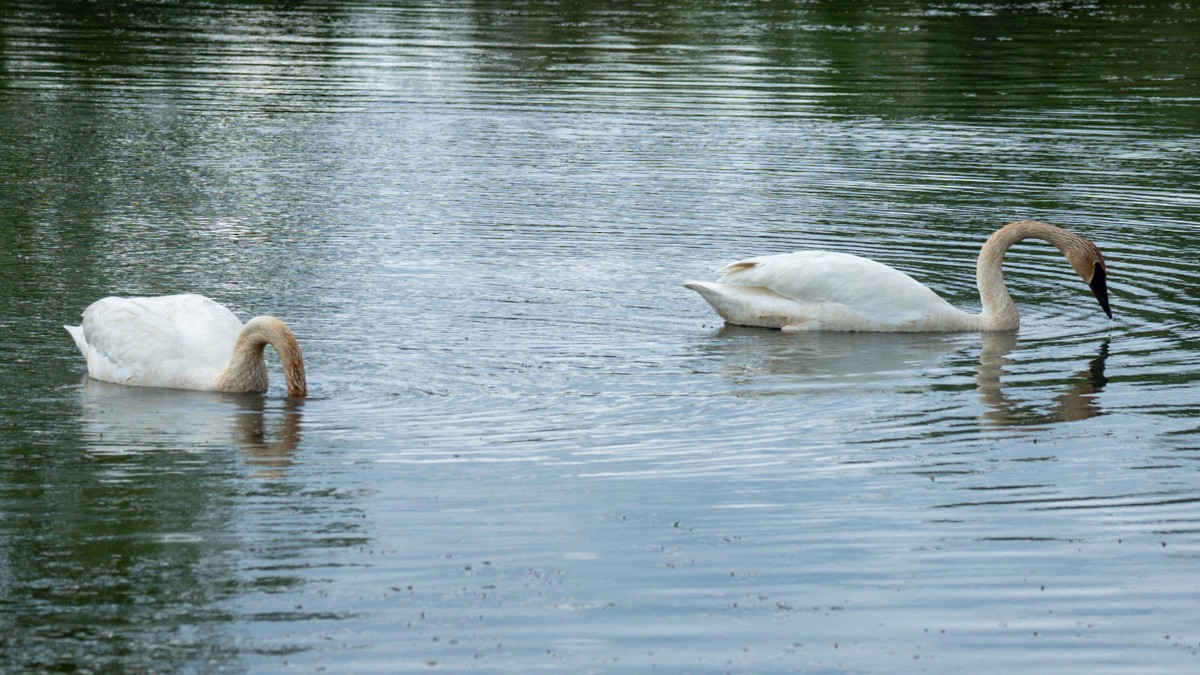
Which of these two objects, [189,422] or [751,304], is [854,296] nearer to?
[751,304]

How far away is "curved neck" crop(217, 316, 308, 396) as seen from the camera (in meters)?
12.4

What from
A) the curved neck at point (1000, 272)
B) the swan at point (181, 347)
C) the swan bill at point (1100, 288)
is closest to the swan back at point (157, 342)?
the swan at point (181, 347)

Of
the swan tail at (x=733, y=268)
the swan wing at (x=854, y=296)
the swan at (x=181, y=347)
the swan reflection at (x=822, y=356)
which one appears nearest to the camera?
the swan at (x=181, y=347)

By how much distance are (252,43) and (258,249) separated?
25478mm

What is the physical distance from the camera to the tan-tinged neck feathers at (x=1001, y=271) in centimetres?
1576

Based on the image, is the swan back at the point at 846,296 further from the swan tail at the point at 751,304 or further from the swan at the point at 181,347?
the swan at the point at 181,347

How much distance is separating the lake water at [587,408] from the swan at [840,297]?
0.81 feet

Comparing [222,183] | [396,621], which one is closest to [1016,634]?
[396,621]

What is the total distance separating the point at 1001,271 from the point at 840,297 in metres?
1.54

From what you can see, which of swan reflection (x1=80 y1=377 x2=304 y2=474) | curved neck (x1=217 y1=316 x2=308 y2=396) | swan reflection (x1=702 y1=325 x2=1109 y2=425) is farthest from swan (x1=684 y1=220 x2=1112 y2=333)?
swan reflection (x1=80 y1=377 x2=304 y2=474)

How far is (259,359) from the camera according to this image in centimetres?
1270

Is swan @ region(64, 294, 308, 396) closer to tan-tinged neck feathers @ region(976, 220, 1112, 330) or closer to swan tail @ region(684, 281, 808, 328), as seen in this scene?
swan tail @ region(684, 281, 808, 328)

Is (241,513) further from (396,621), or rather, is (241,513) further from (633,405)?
(633,405)

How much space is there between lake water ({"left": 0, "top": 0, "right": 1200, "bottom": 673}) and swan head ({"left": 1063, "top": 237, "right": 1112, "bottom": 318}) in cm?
28
